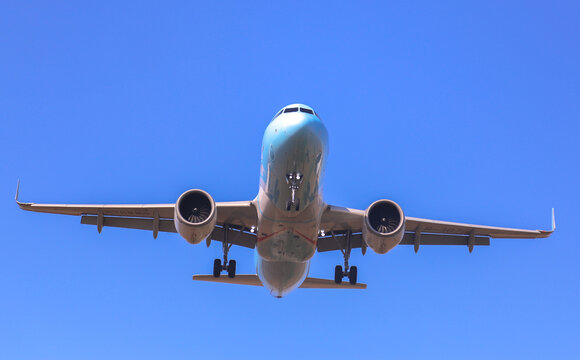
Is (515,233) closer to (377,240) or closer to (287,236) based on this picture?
(377,240)

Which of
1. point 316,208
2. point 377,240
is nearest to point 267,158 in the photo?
point 316,208

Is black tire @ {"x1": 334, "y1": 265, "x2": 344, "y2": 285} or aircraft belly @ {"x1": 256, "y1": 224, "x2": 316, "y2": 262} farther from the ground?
aircraft belly @ {"x1": 256, "y1": 224, "x2": 316, "y2": 262}

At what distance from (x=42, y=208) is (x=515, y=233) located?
1759 centimetres

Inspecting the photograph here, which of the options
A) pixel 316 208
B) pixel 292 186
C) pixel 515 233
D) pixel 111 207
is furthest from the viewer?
pixel 515 233

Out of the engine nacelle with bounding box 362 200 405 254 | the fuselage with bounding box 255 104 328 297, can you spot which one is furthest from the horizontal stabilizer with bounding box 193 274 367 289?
the engine nacelle with bounding box 362 200 405 254

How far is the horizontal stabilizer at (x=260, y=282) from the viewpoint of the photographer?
25297 millimetres

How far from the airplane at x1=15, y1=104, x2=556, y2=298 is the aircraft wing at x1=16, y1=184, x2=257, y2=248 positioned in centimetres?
4

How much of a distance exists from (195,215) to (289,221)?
3032 mm

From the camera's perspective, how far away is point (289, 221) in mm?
21578

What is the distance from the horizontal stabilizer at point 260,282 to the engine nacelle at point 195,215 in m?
4.63

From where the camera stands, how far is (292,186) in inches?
788

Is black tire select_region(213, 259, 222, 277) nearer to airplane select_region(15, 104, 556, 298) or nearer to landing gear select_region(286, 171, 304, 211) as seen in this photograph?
airplane select_region(15, 104, 556, 298)

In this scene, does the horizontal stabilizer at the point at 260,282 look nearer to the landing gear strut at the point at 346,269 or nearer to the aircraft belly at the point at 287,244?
the landing gear strut at the point at 346,269

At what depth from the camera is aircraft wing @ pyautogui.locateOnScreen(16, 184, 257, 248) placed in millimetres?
23484
